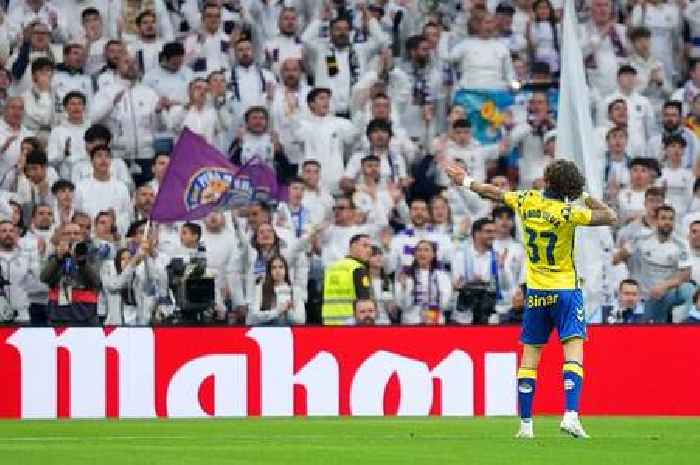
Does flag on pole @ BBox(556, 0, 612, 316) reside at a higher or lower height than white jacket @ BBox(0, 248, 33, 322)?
higher

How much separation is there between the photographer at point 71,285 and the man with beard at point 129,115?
12.3 feet

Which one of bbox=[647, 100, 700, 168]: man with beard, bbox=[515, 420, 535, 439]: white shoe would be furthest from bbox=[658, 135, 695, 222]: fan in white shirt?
bbox=[515, 420, 535, 439]: white shoe

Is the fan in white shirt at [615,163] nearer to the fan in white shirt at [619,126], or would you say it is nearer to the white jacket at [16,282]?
the fan in white shirt at [619,126]

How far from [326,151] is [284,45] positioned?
2007mm

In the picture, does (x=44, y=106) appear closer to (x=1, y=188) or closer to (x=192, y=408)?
(x=1, y=188)

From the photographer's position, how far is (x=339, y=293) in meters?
25.1

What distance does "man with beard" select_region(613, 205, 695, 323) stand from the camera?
26141 millimetres

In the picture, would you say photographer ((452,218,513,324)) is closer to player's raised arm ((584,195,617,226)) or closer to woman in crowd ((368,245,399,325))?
woman in crowd ((368,245,399,325))

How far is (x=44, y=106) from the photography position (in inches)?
1104

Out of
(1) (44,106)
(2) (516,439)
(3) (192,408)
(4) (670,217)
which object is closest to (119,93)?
(1) (44,106)

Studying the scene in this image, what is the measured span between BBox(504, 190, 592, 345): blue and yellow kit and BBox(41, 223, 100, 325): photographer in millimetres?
7818

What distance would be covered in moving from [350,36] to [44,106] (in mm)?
4640

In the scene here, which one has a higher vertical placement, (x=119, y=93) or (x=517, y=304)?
(x=119, y=93)

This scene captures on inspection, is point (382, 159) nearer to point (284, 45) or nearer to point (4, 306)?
point (284, 45)
